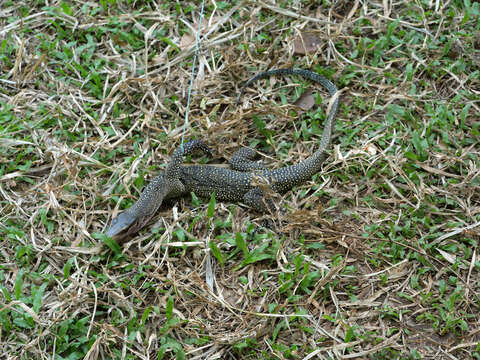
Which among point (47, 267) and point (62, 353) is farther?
point (47, 267)

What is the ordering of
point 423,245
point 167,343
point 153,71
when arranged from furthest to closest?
point 153,71, point 423,245, point 167,343

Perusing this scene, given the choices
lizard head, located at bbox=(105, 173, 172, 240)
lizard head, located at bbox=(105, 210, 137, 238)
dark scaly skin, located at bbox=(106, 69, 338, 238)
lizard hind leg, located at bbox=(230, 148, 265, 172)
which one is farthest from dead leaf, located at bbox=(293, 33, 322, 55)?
lizard head, located at bbox=(105, 210, 137, 238)

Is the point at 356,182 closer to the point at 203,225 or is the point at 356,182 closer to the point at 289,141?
the point at 289,141

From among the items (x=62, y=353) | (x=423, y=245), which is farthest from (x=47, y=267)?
(x=423, y=245)

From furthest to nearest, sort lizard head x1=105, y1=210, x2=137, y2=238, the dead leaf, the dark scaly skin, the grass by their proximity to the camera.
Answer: the dead leaf < the dark scaly skin < lizard head x1=105, y1=210, x2=137, y2=238 < the grass

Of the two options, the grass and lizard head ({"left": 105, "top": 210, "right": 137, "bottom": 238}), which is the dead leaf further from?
lizard head ({"left": 105, "top": 210, "right": 137, "bottom": 238})

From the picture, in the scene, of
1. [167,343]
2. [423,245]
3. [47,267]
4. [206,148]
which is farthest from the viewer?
[206,148]

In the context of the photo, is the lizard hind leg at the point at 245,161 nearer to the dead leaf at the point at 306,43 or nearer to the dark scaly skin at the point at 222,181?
the dark scaly skin at the point at 222,181
